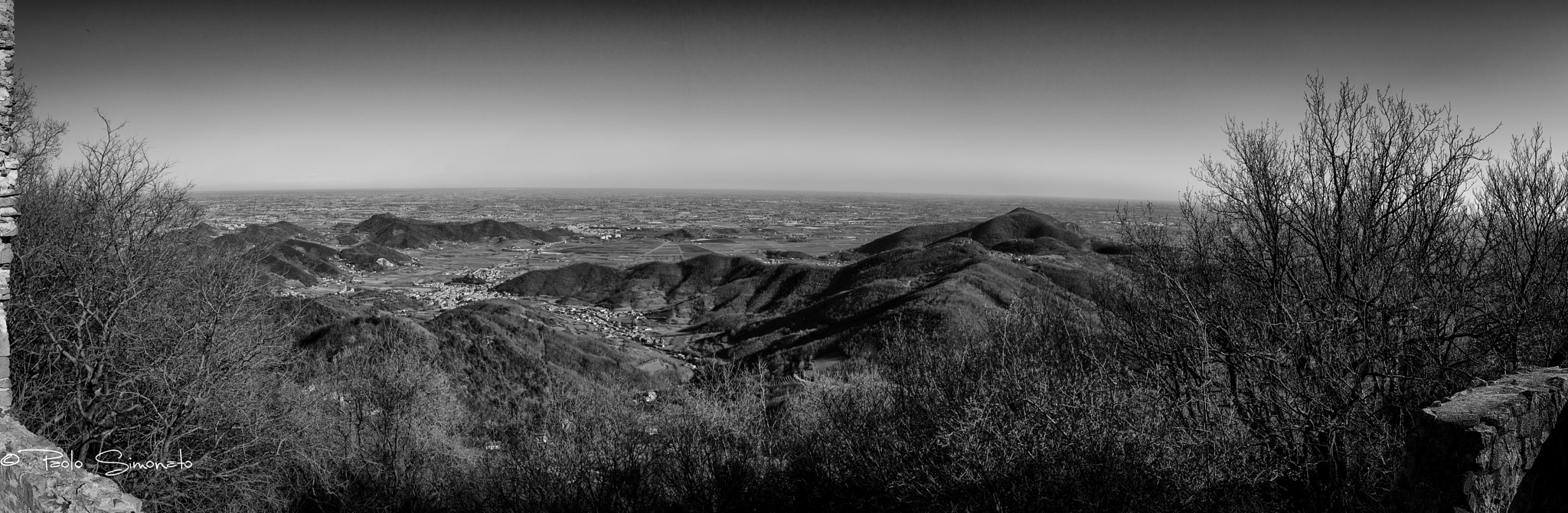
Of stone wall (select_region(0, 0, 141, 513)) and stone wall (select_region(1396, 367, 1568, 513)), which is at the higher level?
stone wall (select_region(1396, 367, 1568, 513))

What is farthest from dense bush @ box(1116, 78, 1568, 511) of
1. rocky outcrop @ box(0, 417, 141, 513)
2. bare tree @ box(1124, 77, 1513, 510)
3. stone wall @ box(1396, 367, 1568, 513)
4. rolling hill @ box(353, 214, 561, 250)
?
rolling hill @ box(353, 214, 561, 250)

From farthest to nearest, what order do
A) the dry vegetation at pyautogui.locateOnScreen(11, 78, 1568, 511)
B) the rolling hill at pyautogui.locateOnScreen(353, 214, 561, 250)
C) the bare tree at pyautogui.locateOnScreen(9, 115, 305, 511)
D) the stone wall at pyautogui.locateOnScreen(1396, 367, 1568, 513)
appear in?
the rolling hill at pyautogui.locateOnScreen(353, 214, 561, 250) < the bare tree at pyautogui.locateOnScreen(9, 115, 305, 511) < the dry vegetation at pyautogui.locateOnScreen(11, 78, 1568, 511) < the stone wall at pyautogui.locateOnScreen(1396, 367, 1568, 513)

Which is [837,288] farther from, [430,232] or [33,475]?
[430,232]

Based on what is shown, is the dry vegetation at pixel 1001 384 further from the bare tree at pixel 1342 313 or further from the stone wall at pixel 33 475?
the stone wall at pixel 33 475

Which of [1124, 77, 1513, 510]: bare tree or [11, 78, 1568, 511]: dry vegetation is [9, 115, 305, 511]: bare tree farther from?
[1124, 77, 1513, 510]: bare tree

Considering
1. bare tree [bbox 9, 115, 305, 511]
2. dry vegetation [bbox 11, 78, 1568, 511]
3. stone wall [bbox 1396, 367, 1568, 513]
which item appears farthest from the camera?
bare tree [bbox 9, 115, 305, 511]

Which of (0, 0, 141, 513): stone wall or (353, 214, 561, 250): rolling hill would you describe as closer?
(0, 0, 141, 513): stone wall

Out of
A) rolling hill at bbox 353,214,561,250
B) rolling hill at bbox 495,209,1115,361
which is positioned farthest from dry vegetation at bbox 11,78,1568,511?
rolling hill at bbox 353,214,561,250

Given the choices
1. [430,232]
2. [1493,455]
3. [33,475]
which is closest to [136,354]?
[33,475]

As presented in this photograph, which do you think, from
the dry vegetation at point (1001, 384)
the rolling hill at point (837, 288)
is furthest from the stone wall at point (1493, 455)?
the rolling hill at point (837, 288)

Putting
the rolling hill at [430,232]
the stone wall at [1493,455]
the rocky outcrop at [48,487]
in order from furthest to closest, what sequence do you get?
the rolling hill at [430,232]
the rocky outcrop at [48,487]
the stone wall at [1493,455]
